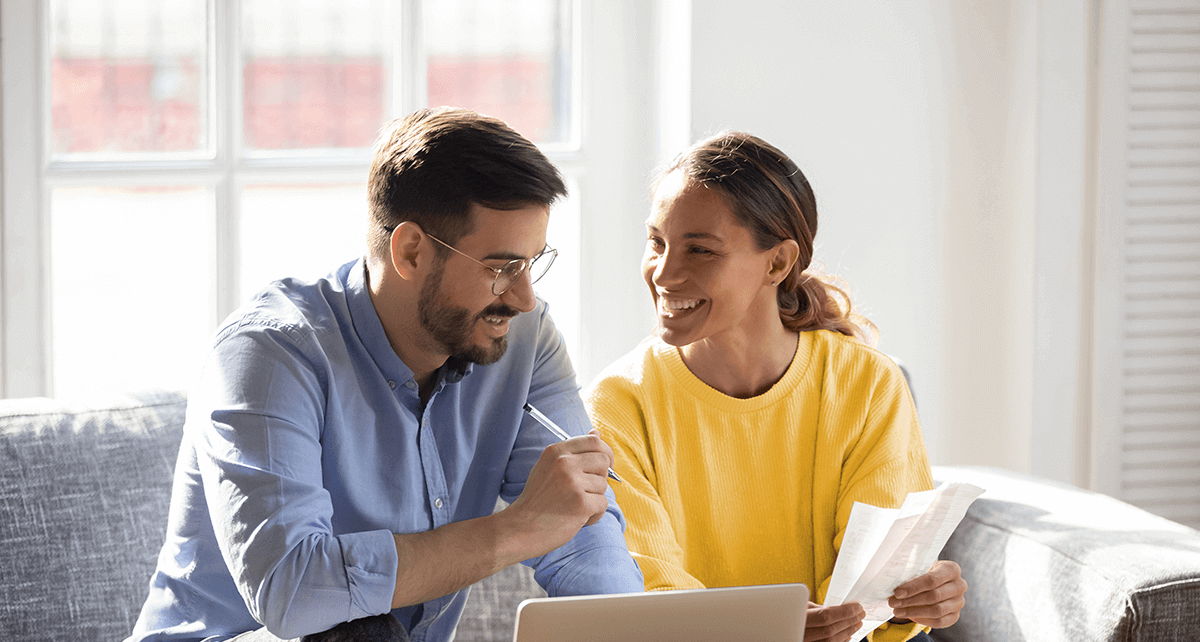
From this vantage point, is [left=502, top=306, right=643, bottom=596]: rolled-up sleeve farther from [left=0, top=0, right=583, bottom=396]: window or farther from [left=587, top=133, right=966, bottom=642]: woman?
[left=0, top=0, right=583, bottom=396]: window

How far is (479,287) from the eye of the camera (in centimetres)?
128

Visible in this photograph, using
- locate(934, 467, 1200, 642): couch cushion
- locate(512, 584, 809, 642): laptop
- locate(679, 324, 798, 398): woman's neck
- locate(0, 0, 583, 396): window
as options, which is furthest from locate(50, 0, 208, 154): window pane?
locate(934, 467, 1200, 642): couch cushion

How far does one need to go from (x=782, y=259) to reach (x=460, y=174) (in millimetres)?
592

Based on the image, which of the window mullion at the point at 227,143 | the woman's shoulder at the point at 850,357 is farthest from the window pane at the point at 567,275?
the woman's shoulder at the point at 850,357

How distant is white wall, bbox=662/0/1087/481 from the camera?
6.97 ft

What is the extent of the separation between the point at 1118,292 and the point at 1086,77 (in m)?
0.47

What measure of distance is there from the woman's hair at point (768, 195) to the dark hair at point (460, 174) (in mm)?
351

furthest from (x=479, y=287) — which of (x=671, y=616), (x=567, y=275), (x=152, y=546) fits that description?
(x=567, y=275)

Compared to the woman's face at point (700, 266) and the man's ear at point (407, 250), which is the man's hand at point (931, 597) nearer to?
the woman's face at point (700, 266)

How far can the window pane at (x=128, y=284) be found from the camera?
2238 mm

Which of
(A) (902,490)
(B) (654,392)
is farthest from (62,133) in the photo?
(A) (902,490)

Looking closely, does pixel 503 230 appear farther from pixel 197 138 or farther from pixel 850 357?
pixel 197 138

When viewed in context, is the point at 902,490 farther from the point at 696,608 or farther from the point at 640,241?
the point at 640,241

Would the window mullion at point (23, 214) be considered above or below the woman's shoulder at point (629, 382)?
above
